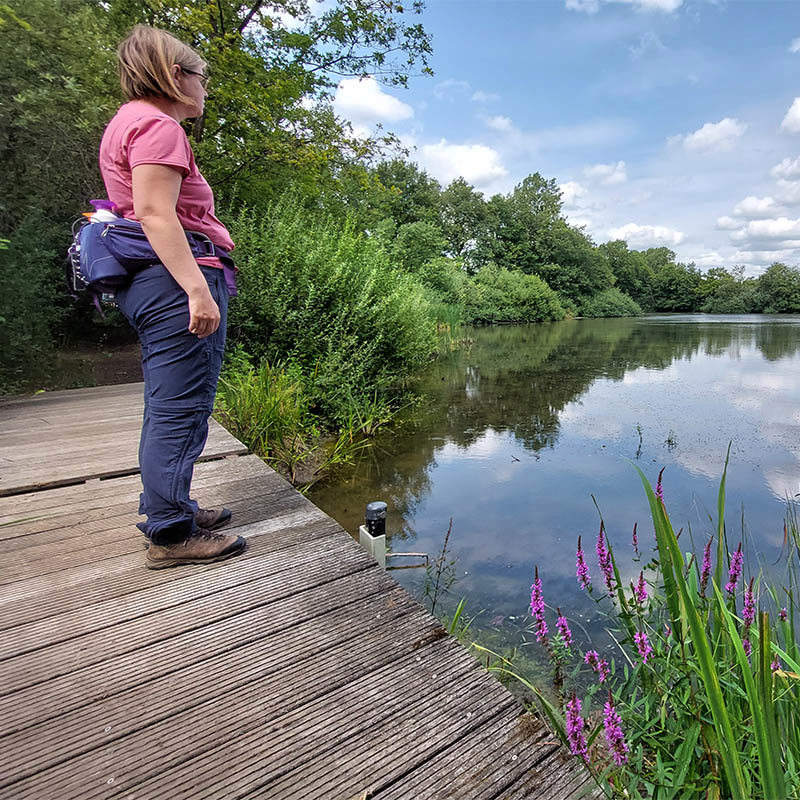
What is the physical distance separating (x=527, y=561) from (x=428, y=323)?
5299mm

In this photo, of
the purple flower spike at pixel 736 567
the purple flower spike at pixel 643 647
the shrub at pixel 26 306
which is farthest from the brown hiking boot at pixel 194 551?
the shrub at pixel 26 306

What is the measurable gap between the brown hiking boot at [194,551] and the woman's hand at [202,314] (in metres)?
0.68

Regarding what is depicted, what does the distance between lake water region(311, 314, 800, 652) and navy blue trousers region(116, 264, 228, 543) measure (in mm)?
1381

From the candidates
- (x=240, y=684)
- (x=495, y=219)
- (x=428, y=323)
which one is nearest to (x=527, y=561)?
(x=240, y=684)

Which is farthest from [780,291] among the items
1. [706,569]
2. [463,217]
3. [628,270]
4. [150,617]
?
[150,617]

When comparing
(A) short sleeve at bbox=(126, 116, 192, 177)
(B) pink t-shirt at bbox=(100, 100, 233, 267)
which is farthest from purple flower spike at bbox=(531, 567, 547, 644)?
(A) short sleeve at bbox=(126, 116, 192, 177)

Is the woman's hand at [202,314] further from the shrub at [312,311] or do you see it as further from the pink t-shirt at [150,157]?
the shrub at [312,311]

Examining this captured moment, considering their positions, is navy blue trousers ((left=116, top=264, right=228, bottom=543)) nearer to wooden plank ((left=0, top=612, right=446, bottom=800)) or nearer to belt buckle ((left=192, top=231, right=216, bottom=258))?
belt buckle ((left=192, top=231, right=216, bottom=258))

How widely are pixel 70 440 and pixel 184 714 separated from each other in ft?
7.90

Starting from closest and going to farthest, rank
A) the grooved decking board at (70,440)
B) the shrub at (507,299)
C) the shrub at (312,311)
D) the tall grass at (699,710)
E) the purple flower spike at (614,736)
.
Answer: the tall grass at (699,710) → the purple flower spike at (614,736) → the grooved decking board at (70,440) → the shrub at (312,311) → the shrub at (507,299)

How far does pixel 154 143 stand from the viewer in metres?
1.16

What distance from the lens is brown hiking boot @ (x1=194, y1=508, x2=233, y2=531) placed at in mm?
1690

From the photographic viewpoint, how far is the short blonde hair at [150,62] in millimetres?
1235

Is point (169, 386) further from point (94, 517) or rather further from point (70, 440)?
point (70, 440)
